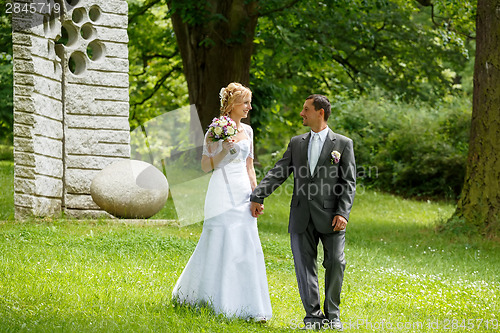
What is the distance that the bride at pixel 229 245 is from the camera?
629 centimetres

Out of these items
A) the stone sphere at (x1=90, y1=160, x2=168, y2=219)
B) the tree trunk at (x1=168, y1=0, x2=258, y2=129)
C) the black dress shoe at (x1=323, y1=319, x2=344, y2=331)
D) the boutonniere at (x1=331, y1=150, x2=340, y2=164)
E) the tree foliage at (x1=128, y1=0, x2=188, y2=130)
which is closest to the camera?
the boutonniere at (x1=331, y1=150, x2=340, y2=164)

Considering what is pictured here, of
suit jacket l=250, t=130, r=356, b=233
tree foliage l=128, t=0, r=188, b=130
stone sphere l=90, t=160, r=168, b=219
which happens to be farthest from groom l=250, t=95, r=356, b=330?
tree foliage l=128, t=0, r=188, b=130

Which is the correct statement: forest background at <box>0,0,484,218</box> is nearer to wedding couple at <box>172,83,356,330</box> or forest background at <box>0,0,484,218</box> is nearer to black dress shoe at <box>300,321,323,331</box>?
wedding couple at <box>172,83,356,330</box>

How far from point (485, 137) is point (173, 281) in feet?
27.6

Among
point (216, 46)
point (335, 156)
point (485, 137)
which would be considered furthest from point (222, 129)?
point (216, 46)

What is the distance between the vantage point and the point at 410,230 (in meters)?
15.3

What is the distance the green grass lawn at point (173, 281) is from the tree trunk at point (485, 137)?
64 centimetres

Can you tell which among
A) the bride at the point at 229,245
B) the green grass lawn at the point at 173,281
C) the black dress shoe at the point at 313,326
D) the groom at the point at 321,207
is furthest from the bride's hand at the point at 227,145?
the black dress shoe at the point at 313,326

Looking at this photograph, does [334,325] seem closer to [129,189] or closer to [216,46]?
[129,189]

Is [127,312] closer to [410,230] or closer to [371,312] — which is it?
[371,312]

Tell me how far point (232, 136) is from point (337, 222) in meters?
1.34

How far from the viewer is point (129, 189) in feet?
38.7

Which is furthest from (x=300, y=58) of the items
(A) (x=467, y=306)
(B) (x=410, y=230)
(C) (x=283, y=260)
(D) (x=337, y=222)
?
(D) (x=337, y=222)

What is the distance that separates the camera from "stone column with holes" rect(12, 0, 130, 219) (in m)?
11.4
